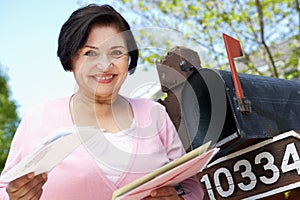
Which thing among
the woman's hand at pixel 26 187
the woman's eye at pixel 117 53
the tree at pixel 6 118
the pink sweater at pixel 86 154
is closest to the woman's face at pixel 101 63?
the woman's eye at pixel 117 53

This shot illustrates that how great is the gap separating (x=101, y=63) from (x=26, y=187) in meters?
0.39

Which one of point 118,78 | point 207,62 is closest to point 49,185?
point 118,78

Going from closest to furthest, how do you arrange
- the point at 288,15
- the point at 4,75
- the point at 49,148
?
1. the point at 49,148
2. the point at 288,15
3. the point at 4,75

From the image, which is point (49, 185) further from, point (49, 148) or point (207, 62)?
point (207, 62)

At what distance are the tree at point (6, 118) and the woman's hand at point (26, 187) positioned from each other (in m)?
8.82

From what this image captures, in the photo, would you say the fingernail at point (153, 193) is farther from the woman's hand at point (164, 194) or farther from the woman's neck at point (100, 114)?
the woman's neck at point (100, 114)

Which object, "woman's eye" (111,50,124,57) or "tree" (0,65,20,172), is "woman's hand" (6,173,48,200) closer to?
"woman's eye" (111,50,124,57)

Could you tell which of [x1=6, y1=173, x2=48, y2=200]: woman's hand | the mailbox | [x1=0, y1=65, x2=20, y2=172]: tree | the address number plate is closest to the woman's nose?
[x1=6, y1=173, x2=48, y2=200]: woman's hand

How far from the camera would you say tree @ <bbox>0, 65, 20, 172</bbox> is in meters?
9.84

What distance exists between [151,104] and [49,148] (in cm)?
46

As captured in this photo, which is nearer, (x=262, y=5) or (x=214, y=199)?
(x=214, y=199)

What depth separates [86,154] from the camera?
1.35 m

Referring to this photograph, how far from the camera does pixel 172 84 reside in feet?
6.30

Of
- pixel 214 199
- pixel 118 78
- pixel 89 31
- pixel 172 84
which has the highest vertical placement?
pixel 89 31
